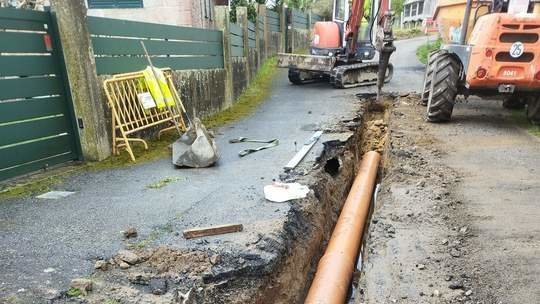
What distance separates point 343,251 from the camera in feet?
13.4

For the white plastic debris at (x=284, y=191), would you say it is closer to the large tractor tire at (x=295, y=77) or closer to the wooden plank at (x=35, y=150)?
the wooden plank at (x=35, y=150)

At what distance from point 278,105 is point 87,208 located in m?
6.09

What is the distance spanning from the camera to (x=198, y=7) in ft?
32.2

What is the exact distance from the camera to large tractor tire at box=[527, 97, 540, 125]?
6.45 metres

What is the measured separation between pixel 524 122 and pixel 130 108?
6.41 meters

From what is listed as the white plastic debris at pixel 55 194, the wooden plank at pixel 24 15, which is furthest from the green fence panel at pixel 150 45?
the white plastic debris at pixel 55 194

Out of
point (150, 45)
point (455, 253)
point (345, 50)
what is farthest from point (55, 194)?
point (345, 50)

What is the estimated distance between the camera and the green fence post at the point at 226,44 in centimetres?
895

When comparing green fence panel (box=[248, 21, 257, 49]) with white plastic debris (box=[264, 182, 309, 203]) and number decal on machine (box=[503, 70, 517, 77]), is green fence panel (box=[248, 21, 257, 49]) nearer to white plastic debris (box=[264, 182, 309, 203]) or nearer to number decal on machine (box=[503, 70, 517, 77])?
number decal on machine (box=[503, 70, 517, 77])

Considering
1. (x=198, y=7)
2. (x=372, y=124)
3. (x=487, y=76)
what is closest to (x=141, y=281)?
(x=487, y=76)

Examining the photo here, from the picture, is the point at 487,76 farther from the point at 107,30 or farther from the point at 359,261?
the point at 107,30

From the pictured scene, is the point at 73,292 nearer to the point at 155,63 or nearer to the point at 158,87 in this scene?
the point at 158,87

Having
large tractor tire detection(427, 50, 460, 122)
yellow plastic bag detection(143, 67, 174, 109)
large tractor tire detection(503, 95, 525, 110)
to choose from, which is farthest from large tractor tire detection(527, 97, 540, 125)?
yellow plastic bag detection(143, 67, 174, 109)

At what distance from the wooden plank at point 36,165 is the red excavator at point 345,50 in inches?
281
